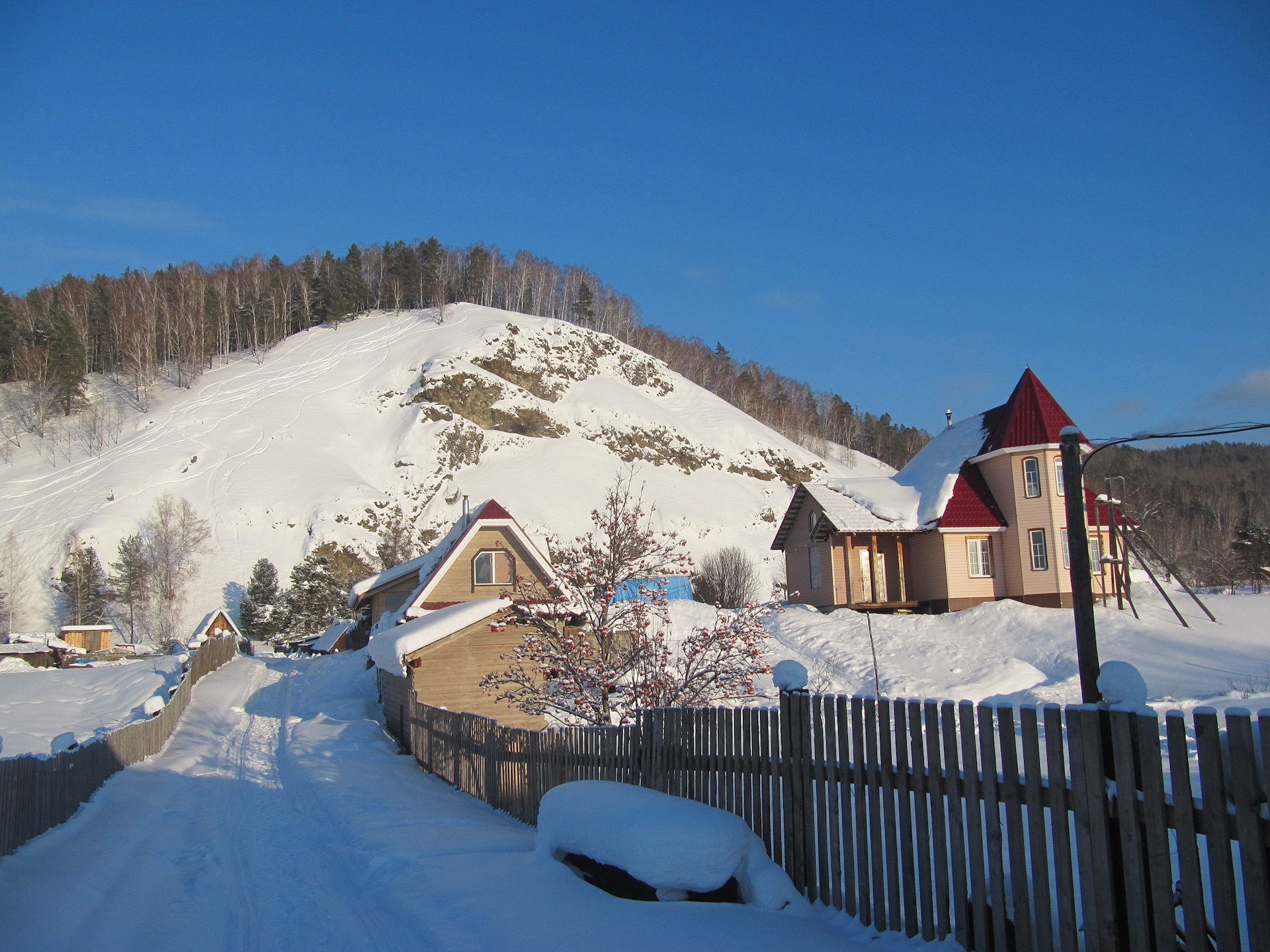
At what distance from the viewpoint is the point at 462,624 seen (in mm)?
19281

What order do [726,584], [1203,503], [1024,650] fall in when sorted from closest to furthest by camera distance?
[1024,650] → [726,584] → [1203,503]

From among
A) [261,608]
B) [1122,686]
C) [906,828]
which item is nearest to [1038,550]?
[906,828]

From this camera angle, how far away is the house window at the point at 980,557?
33.8 meters

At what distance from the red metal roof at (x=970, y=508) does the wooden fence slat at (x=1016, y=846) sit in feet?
102

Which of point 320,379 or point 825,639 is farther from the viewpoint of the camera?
point 320,379

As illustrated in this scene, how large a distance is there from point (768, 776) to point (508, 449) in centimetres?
8419

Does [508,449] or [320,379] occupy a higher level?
[320,379]

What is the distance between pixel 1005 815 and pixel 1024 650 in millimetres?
24778

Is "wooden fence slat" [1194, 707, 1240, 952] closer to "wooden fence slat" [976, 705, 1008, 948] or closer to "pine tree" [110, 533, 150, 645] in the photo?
"wooden fence slat" [976, 705, 1008, 948]


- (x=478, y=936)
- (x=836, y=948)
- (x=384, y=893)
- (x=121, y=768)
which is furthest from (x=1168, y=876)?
(x=121, y=768)

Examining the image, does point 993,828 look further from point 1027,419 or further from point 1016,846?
point 1027,419

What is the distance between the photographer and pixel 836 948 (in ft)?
15.4

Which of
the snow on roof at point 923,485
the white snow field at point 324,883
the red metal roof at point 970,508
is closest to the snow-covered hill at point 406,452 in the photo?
the snow on roof at point 923,485

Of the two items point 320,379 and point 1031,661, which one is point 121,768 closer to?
point 1031,661
